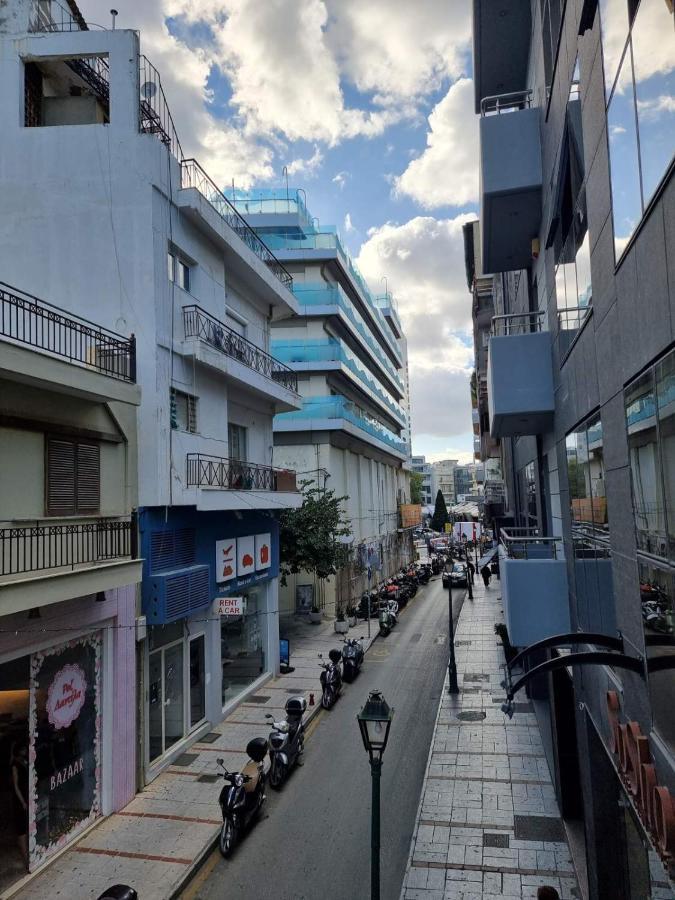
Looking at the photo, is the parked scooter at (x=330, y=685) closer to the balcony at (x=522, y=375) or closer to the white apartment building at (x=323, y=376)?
the balcony at (x=522, y=375)

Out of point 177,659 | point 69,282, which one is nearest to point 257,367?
point 69,282

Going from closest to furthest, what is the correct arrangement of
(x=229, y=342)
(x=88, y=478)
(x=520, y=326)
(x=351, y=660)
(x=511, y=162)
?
(x=511, y=162)
(x=88, y=478)
(x=520, y=326)
(x=229, y=342)
(x=351, y=660)

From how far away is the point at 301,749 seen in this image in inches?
543

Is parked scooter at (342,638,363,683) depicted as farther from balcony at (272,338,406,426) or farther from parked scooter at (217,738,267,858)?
balcony at (272,338,406,426)

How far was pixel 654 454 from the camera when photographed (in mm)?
4688

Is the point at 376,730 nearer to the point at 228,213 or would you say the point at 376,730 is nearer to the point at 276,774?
the point at 276,774

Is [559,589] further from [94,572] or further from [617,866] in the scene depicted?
[94,572]

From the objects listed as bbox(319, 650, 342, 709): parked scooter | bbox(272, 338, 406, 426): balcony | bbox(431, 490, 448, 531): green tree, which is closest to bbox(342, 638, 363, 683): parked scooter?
bbox(319, 650, 342, 709): parked scooter

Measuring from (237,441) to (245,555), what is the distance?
3386 mm

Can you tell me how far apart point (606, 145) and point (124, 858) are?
11.6 meters

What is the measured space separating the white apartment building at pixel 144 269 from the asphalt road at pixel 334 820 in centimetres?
311

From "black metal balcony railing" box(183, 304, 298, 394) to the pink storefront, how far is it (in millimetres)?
6385

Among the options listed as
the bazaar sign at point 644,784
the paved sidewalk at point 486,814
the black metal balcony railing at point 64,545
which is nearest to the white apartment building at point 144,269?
the black metal balcony railing at point 64,545

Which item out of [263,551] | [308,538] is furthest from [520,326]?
[308,538]
